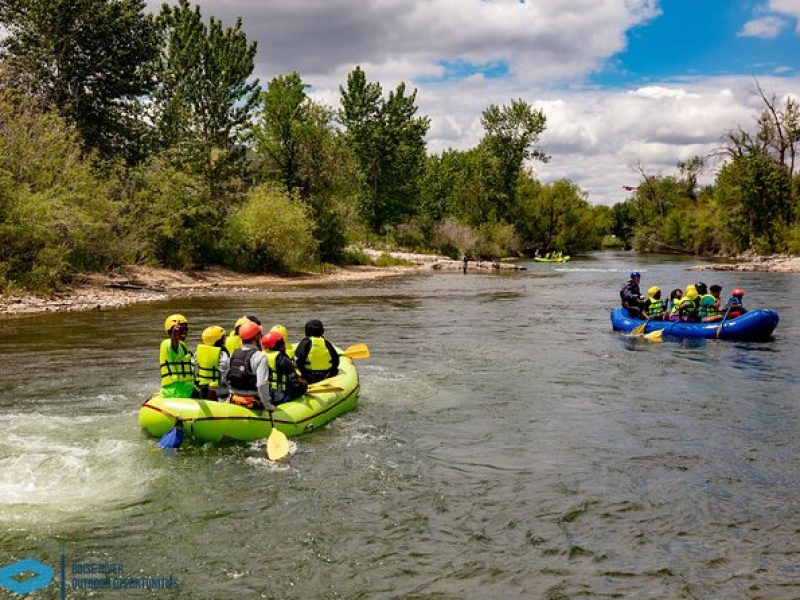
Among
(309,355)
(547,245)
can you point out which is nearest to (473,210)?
(547,245)

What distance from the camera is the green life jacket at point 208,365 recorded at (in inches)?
358

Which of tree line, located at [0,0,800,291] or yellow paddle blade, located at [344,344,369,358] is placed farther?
tree line, located at [0,0,800,291]

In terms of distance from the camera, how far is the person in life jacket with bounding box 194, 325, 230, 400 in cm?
902

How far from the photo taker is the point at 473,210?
230 feet

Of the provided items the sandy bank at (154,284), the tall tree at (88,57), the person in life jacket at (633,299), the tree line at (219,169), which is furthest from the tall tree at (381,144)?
the person in life jacket at (633,299)

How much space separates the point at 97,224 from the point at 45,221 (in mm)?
2361

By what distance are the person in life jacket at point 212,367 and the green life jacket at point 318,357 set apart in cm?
155

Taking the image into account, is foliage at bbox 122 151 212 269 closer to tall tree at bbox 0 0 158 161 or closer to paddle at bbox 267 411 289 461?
tall tree at bbox 0 0 158 161

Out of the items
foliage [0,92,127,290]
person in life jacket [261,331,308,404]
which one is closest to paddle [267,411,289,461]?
person in life jacket [261,331,308,404]

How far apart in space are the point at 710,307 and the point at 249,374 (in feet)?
42.4

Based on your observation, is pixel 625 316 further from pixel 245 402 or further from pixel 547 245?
pixel 547 245

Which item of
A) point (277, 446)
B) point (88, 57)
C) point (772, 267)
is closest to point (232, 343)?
point (277, 446)

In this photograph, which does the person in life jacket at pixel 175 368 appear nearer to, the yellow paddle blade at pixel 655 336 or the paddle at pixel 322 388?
the paddle at pixel 322 388

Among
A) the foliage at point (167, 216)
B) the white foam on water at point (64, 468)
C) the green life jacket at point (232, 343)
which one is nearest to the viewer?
the white foam on water at point (64, 468)
